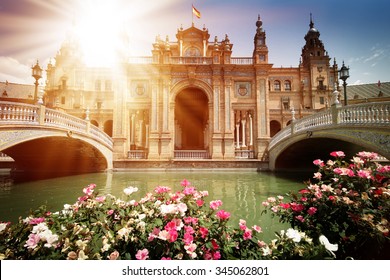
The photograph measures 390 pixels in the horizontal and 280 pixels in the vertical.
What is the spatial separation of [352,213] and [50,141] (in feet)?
43.3

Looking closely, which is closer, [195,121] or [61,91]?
[195,121]

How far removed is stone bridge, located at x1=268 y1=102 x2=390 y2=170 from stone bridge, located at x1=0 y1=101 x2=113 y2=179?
12.6 m

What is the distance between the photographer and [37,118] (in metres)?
8.83

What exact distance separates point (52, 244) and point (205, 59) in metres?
19.8

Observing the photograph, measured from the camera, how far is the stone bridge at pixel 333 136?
6.26 m

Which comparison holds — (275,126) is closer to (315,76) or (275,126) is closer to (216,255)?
(315,76)

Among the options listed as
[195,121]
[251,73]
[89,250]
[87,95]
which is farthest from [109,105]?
[89,250]

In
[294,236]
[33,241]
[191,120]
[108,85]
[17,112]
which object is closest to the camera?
[33,241]

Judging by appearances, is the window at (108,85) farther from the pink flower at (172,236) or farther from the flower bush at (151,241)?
the pink flower at (172,236)

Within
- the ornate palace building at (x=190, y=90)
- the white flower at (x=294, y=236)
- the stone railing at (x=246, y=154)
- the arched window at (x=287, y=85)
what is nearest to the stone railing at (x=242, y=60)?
the ornate palace building at (x=190, y=90)

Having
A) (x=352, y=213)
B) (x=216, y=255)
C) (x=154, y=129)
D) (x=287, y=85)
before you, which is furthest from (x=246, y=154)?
(x=287, y=85)

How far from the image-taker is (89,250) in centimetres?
172
